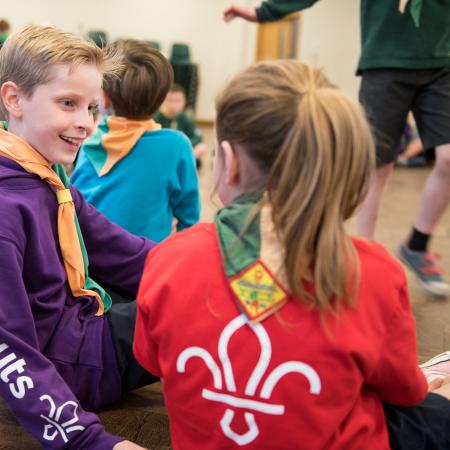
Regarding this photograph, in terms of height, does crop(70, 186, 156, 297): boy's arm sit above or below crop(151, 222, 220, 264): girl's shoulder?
below

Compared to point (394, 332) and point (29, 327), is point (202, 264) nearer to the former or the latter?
point (394, 332)

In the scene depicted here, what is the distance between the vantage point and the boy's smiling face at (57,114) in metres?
1.17

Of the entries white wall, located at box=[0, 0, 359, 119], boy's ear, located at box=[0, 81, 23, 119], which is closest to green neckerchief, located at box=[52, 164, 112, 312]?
boy's ear, located at box=[0, 81, 23, 119]

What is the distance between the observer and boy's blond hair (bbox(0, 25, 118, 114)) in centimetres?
115

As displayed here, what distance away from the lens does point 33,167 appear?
1134 millimetres

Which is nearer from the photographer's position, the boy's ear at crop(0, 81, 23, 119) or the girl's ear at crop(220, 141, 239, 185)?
the girl's ear at crop(220, 141, 239, 185)

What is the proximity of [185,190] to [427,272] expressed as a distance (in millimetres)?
985

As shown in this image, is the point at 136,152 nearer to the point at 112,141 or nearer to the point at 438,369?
the point at 112,141

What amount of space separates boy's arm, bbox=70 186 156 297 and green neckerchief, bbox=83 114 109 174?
0.30 metres

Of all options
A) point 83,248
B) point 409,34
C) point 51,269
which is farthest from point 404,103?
point 51,269

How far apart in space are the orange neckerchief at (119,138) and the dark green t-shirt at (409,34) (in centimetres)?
90

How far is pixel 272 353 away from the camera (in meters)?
0.80

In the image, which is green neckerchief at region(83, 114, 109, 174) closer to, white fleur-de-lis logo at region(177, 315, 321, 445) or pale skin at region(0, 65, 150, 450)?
pale skin at region(0, 65, 150, 450)

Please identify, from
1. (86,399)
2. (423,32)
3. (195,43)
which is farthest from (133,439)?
(195,43)
